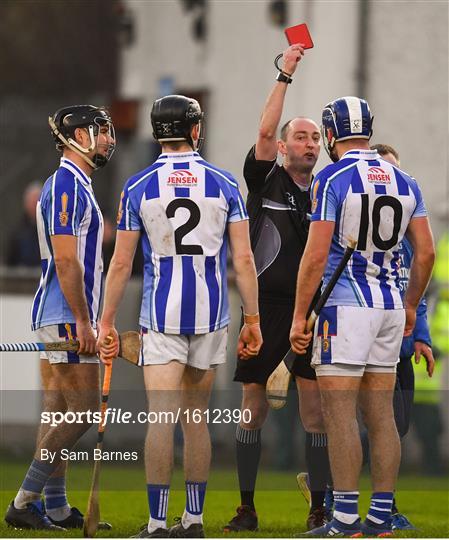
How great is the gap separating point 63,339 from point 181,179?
1.21m

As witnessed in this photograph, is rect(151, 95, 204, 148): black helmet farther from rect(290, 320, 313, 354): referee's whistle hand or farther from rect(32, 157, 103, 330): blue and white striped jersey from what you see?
rect(290, 320, 313, 354): referee's whistle hand

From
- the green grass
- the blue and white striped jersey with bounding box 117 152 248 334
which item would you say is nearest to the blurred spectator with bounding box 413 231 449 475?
the green grass

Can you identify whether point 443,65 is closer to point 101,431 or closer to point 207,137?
point 207,137

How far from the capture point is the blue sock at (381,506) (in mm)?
9961

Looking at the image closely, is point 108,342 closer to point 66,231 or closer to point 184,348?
point 184,348

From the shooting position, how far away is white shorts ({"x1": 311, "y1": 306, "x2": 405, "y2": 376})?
9.82 meters

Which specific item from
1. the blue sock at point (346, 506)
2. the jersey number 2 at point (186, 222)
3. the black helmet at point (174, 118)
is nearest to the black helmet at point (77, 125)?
the black helmet at point (174, 118)

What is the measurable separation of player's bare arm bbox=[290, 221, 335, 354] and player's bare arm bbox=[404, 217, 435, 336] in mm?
549

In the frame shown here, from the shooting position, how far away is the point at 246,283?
9.83m

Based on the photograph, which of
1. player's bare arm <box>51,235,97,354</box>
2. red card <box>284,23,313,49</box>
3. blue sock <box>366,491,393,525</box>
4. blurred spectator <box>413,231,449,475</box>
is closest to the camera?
blue sock <box>366,491,393,525</box>

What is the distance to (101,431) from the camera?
389 inches

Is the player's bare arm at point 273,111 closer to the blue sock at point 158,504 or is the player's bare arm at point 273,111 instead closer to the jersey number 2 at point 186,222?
the jersey number 2 at point 186,222

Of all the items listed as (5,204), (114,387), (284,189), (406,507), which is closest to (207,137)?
(5,204)

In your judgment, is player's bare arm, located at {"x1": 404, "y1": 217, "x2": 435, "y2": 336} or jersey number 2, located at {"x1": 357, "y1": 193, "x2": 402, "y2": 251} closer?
jersey number 2, located at {"x1": 357, "y1": 193, "x2": 402, "y2": 251}
